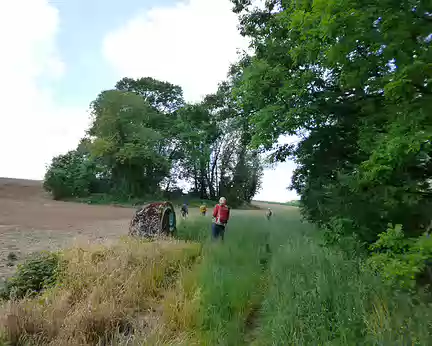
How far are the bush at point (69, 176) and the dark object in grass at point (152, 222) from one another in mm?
26155

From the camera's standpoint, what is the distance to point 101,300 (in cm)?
588

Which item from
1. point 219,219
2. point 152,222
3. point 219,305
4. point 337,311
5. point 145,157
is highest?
point 145,157

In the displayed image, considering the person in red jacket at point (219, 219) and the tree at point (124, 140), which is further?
the tree at point (124, 140)

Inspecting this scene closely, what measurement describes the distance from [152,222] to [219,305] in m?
6.42

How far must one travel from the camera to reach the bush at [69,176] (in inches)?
1348

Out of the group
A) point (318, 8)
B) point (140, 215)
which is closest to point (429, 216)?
point (318, 8)

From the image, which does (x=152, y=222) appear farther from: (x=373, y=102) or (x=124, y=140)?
(x=124, y=140)

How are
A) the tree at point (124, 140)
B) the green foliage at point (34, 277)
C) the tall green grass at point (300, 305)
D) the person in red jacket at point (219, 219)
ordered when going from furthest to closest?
the tree at point (124, 140) < the person in red jacket at point (219, 219) < the green foliage at point (34, 277) < the tall green grass at point (300, 305)

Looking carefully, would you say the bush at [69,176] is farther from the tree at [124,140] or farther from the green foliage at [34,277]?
the green foliage at [34,277]

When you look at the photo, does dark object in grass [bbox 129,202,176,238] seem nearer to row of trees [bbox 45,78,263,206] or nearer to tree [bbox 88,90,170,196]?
row of trees [bbox 45,78,263,206]

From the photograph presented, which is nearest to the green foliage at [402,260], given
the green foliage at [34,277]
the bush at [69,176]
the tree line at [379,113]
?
the tree line at [379,113]

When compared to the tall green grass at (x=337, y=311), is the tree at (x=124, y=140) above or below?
above

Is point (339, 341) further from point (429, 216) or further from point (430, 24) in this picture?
point (430, 24)

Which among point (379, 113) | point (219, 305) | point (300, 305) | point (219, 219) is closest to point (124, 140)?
point (219, 219)
